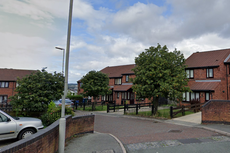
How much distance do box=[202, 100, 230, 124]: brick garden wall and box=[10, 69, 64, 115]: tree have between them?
1101 cm

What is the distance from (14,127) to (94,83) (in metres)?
17.4

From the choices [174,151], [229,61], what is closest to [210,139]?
[174,151]

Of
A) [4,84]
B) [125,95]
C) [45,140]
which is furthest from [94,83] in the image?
[4,84]

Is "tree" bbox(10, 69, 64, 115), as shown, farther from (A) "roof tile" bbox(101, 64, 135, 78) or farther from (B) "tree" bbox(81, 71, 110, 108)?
(A) "roof tile" bbox(101, 64, 135, 78)

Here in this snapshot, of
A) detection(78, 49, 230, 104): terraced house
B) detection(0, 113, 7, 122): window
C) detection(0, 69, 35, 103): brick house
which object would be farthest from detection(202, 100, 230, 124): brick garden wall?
detection(0, 69, 35, 103): brick house

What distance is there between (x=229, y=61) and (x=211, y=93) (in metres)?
5.00

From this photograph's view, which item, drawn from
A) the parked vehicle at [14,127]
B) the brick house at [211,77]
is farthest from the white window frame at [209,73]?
the parked vehicle at [14,127]

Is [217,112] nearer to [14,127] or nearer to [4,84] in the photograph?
[14,127]

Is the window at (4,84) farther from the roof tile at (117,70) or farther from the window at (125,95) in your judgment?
the window at (125,95)

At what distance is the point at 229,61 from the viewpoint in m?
22.8

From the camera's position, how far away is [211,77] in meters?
24.0

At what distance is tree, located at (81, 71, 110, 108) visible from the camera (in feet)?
80.3

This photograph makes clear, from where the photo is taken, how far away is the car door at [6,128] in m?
7.46

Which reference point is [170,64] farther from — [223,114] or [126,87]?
[126,87]
